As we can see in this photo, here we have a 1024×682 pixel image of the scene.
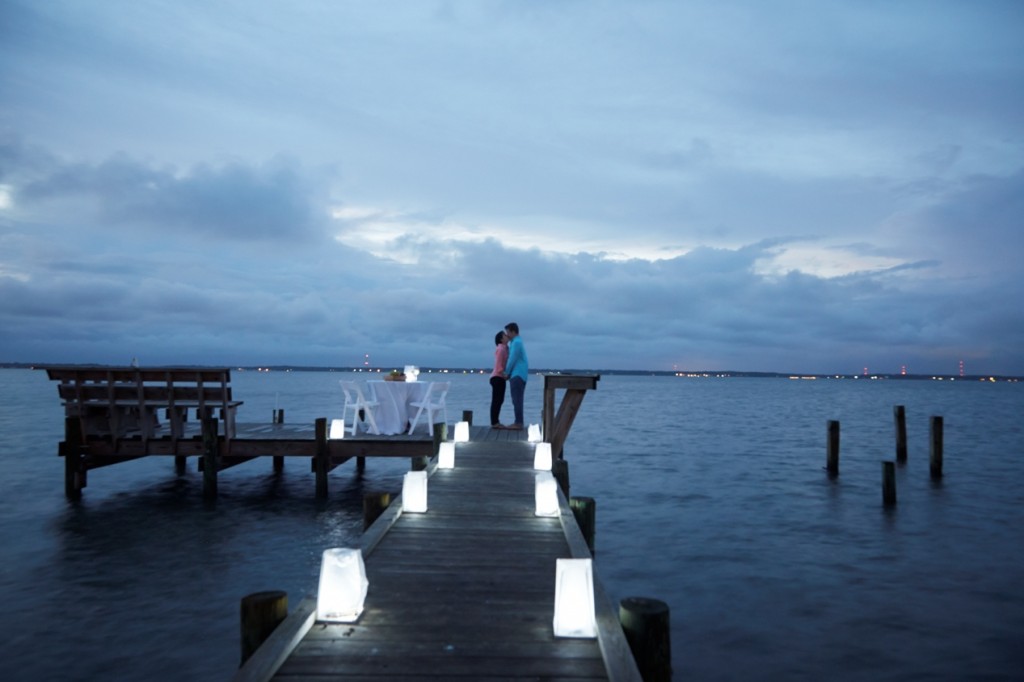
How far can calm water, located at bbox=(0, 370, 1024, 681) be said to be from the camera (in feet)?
28.9

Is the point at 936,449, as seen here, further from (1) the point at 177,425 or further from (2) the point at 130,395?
(2) the point at 130,395

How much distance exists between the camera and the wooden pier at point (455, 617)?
161 inches

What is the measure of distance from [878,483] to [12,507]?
23.9 m

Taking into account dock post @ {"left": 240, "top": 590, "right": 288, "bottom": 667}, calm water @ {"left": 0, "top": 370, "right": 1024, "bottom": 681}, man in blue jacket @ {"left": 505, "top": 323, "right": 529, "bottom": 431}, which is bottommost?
calm water @ {"left": 0, "top": 370, "right": 1024, "bottom": 681}

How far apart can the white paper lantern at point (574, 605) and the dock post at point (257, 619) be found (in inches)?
66.2

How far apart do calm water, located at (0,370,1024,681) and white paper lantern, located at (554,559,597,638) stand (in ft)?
15.1

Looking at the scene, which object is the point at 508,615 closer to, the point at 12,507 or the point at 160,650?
the point at 160,650

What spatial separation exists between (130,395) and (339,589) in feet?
37.7

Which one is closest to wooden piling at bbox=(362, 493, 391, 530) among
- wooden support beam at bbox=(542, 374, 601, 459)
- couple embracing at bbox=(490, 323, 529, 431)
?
Answer: wooden support beam at bbox=(542, 374, 601, 459)

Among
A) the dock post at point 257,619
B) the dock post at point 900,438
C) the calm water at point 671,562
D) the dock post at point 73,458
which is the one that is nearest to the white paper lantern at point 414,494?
the calm water at point 671,562

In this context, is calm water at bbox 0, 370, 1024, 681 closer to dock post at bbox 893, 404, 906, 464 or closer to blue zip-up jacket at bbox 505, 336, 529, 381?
dock post at bbox 893, 404, 906, 464

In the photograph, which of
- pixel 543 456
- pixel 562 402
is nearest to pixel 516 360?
pixel 562 402

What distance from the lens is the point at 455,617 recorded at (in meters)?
4.95

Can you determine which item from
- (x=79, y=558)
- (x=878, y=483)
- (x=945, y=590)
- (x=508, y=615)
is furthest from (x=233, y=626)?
(x=878, y=483)
